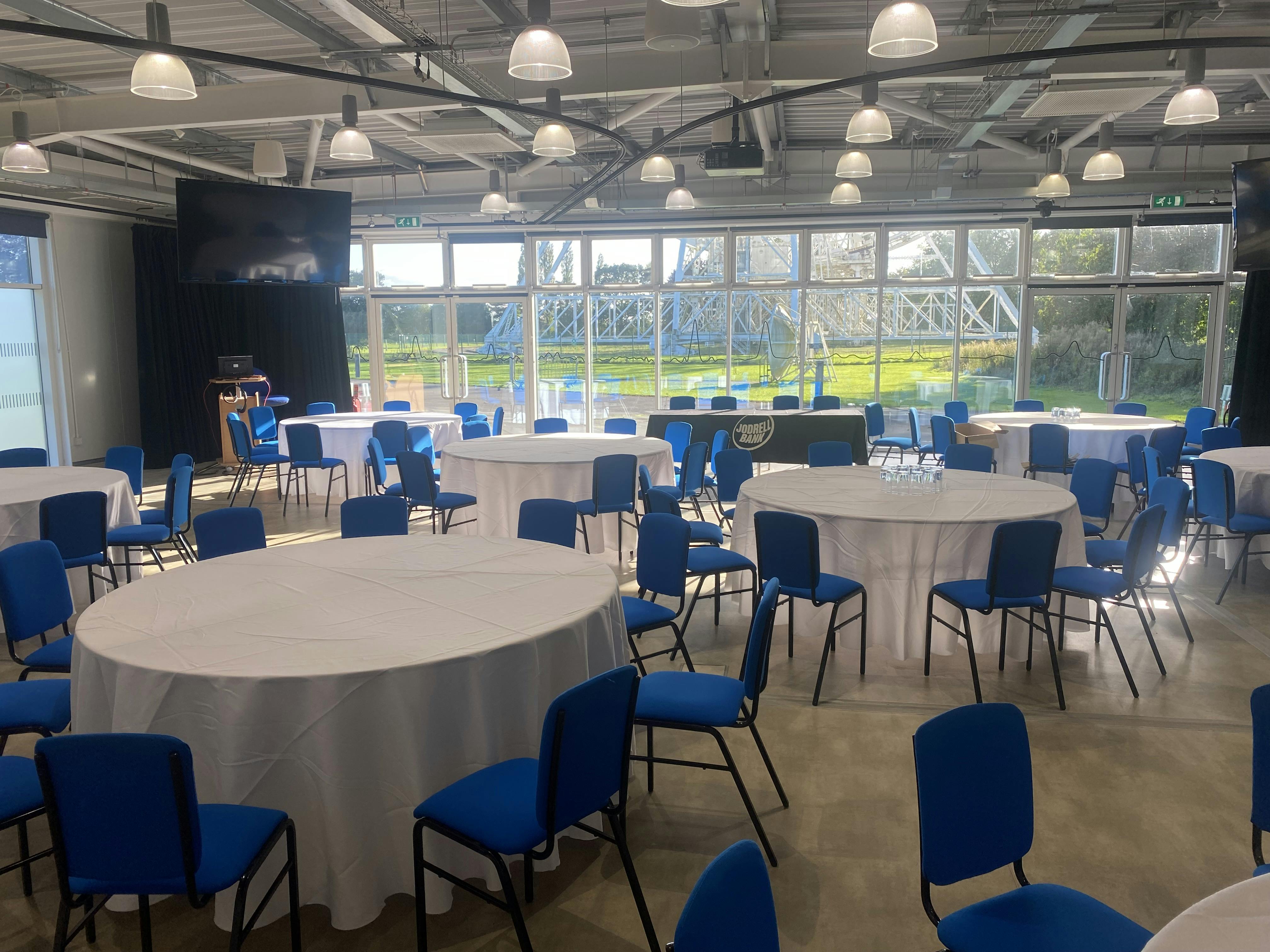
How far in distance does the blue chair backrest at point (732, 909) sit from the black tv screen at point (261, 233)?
1041 centimetres

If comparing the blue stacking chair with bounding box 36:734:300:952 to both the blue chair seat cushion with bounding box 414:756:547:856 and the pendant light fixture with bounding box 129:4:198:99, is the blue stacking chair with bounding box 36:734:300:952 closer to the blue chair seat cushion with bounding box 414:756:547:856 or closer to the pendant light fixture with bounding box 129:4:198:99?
the blue chair seat cushion with bounding box 414:756:547:856

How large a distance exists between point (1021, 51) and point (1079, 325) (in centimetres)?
950

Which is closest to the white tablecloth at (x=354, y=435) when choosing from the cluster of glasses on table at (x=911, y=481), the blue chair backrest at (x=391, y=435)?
the blue chair backrest at (x=391, y=435)

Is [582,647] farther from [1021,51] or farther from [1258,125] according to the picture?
[1258,125]

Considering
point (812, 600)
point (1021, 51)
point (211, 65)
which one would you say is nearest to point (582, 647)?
point (812, 600)

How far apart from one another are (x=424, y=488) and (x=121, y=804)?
5243mm

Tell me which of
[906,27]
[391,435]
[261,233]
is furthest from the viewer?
[261,233]

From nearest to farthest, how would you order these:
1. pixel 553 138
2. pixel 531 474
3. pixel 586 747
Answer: pixel 586 747, pixel 553 138, pixel 531 474

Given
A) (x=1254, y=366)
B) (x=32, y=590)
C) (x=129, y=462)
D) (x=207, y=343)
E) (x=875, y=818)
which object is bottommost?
(x=875, y=818)

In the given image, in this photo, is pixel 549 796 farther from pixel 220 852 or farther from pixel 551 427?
pixel 551 427

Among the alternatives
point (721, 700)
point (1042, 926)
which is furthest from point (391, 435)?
point (1042, 926)

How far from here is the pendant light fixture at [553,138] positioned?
6.26m

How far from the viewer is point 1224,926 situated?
1.63m

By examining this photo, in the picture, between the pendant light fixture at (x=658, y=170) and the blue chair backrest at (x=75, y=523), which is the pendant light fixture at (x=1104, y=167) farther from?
the blue chair backrest at (x=75, y=523)
